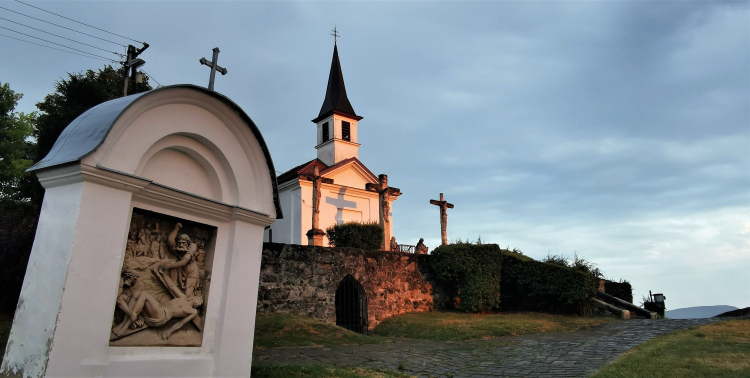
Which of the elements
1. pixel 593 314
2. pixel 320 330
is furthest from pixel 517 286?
pixel 320 330

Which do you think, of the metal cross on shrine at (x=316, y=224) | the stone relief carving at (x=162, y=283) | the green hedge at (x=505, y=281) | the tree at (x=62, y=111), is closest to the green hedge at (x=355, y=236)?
the metal cross on shrine at (x=316, y=224)

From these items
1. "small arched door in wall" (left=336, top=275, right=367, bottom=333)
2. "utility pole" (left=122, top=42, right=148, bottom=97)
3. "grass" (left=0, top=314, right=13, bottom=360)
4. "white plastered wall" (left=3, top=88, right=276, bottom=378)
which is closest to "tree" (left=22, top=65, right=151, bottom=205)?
"utility pole" (left=122, top=42, right=148, bottom=97)

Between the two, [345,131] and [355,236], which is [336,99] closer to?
[345,131]

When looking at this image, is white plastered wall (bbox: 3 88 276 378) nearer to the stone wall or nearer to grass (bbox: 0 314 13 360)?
grass (bbox: 0 314 13 360)

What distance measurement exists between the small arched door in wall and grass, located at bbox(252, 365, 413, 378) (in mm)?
7187

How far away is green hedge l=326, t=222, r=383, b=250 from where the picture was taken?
50.6ft

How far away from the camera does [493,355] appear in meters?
8.91

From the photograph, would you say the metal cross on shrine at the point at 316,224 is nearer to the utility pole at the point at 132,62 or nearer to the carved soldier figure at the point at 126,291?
the utility pole at the point at 132,62

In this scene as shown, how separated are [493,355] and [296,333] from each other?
424 cm

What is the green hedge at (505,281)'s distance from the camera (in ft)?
50.0

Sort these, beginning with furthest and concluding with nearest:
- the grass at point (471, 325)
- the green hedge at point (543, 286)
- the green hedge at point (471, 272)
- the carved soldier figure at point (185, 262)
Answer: the green hedge at point (471, 272)
the green hedge at point (543, 286)
the grass at point (471, 325)
the carved soldier figure at point (185, 262)

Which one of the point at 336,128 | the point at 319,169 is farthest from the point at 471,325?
the point at 336,128

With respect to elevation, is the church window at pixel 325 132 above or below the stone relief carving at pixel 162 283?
above

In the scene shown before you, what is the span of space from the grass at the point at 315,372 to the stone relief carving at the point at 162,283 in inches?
47.9
